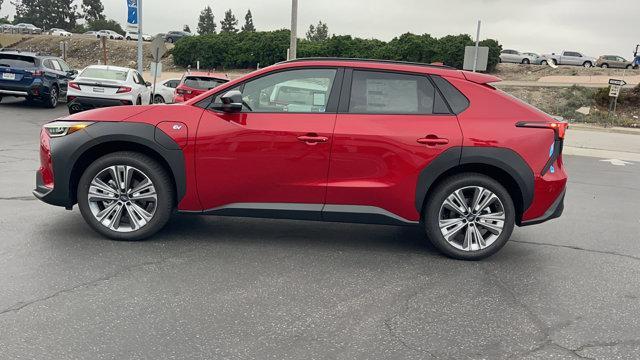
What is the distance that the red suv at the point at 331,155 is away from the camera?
15.3 ft

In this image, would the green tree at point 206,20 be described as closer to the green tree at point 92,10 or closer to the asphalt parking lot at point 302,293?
the green tree at point 92,10

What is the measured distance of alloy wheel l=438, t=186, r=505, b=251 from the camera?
15.7ft

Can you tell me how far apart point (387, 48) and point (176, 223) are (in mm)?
33899

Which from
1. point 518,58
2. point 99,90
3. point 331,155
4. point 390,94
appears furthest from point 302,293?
point 518,58

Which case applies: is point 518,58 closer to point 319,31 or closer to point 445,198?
point 445,198

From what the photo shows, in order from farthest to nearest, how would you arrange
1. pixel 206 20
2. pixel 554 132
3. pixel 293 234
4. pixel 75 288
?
pixel 206 20, pixel 293 234, pixel 554 132, pixel 75 288

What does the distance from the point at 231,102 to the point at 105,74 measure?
12705mm

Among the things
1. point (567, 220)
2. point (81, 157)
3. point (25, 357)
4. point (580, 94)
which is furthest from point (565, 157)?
point (580, 94)

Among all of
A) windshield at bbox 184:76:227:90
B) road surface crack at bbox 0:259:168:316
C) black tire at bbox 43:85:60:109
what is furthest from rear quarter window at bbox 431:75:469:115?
black tire at bbox 43:85:60:109

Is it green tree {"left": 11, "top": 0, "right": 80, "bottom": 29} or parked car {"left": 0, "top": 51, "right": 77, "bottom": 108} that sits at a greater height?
green tree {"left": 11, "top": 0, "right": 80, "bottom": 29}

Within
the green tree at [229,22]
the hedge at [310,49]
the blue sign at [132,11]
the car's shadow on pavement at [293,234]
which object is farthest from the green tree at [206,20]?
the car's shadow on pavement at [293,234]

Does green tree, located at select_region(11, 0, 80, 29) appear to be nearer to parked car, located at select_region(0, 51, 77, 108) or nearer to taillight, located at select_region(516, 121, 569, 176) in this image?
parked car, located at select_region(0, 51, 77, 108)

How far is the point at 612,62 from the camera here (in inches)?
1863

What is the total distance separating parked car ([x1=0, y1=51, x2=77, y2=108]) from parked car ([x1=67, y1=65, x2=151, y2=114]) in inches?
126
